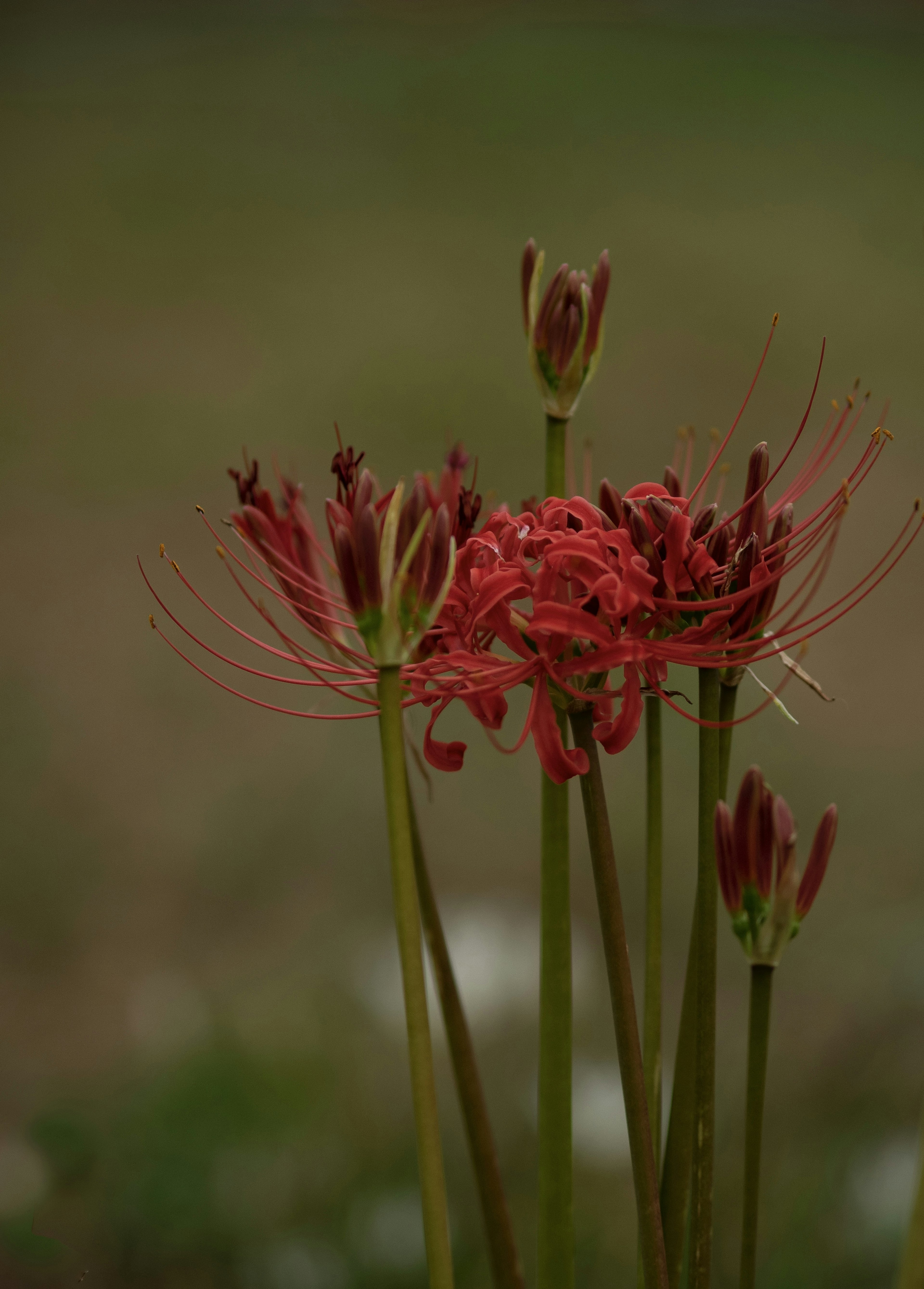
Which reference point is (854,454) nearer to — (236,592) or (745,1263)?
(236,592)

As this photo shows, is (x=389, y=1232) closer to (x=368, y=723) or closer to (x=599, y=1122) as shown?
(x=599, y=1122)

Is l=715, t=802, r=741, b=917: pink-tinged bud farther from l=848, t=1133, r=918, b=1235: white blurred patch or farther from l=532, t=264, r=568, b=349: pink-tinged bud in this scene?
l=848, t=1133, r=918, b=1235: white blurred patch

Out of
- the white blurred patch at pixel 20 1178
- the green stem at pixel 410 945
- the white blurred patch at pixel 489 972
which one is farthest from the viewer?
the white blurred patch at pixel 489 972

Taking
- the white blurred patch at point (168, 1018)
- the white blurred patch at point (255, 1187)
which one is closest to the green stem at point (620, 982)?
the white blurred patch at point (255, 1187)

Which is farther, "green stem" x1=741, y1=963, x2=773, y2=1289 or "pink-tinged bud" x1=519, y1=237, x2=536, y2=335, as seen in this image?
"pink-tinged bud" x1=519, y1=237, x2=536, y2=335

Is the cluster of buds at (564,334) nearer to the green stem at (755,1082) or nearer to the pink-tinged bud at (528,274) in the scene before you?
the pink-tinged bud at (528,274)

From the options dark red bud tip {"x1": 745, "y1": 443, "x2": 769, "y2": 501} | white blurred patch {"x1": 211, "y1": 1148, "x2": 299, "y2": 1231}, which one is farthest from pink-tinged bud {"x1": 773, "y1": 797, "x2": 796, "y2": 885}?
white blurred patch {"x1": 211, "y1": 1148, "x2": 299, "y2": 1231}

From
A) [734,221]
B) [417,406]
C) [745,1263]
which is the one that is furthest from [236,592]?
[734,221]
